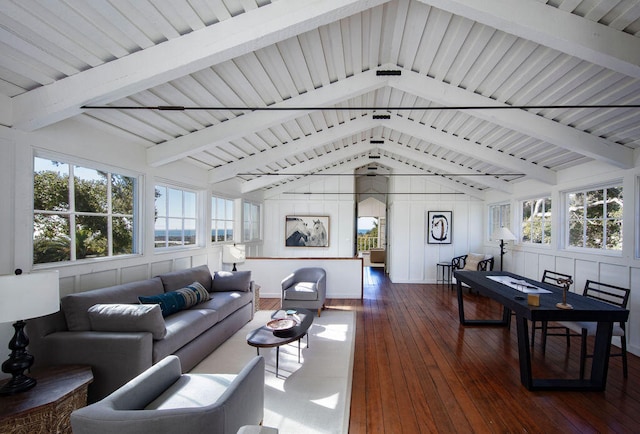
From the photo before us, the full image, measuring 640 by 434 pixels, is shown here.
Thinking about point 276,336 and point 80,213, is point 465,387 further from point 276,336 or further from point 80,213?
point 80,213

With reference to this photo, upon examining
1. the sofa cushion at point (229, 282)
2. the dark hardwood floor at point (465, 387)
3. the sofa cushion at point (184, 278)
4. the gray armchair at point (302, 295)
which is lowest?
the dark hardwood floor at point (465, 387)

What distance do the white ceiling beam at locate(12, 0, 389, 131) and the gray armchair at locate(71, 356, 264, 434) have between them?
2.31 meters

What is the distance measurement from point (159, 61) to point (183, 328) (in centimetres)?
258

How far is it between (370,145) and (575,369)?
227 inches

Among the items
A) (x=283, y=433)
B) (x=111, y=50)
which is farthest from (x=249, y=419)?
(x=111, y=50)

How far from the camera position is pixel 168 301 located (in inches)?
140

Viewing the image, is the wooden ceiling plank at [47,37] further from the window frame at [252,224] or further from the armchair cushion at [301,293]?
the window frame at [252,224]

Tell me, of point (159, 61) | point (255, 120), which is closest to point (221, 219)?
point (255, 120)

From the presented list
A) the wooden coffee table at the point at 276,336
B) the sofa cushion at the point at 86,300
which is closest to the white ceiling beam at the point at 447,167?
the wooden coffee table at the point at 276,336

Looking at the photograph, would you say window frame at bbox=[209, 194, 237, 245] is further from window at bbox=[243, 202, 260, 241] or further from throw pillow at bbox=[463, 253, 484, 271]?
throw pillow at bbox=[463, 253, 484, 271]

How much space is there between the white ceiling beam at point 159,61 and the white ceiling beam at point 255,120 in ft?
5.49

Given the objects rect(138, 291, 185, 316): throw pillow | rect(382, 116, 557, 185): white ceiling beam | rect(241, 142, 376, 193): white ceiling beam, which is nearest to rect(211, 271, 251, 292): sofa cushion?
rect(138, 291, 185, 316): throw pillow

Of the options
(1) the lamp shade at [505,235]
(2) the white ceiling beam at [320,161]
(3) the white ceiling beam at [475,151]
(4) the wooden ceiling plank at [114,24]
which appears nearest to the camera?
(4) the wooden ceiling plank at [114,24]

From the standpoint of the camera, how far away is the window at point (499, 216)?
756 cm
